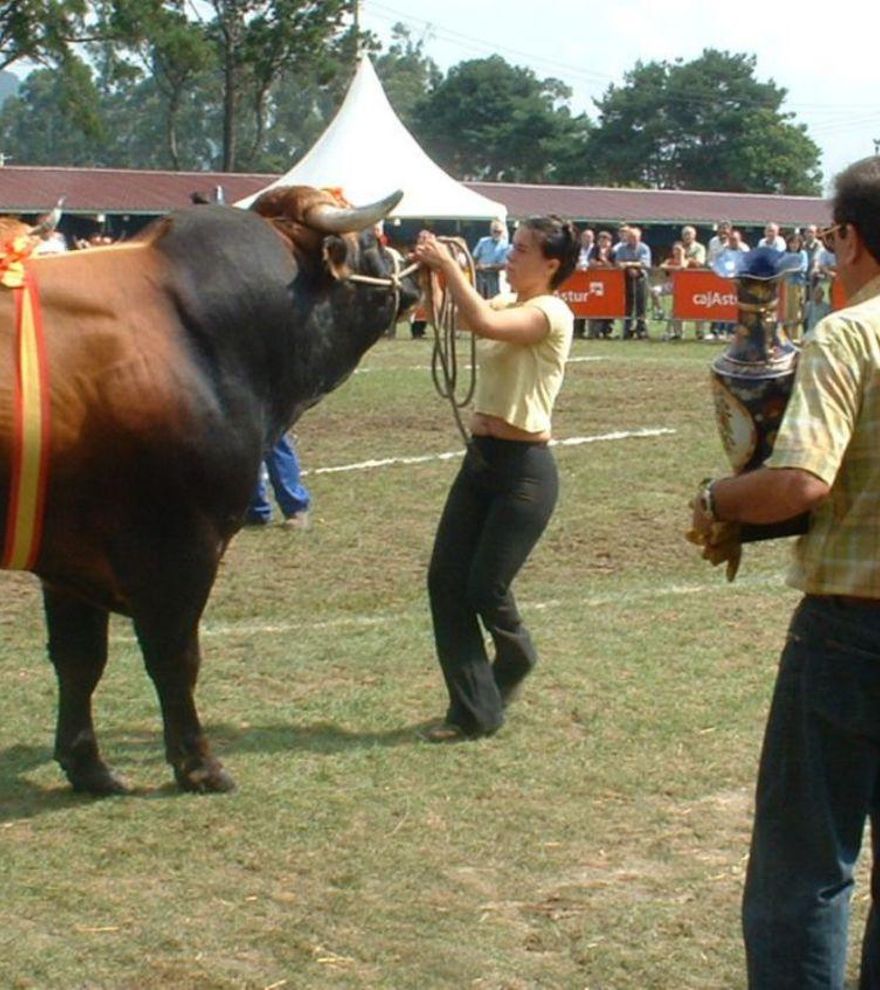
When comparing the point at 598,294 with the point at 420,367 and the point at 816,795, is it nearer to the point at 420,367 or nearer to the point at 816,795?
the point at 420,367

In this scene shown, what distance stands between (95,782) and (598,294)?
71.4 feet

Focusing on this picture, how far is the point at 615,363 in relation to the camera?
21594mm

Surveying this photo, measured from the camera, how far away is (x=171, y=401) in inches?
220

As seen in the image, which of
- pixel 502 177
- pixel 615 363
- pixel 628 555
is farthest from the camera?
pixel 502 177

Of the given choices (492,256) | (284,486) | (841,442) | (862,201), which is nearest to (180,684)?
(841,442)

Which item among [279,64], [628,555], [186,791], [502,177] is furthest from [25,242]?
[502,177]

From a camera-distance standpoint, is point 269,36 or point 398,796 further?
point 269,36

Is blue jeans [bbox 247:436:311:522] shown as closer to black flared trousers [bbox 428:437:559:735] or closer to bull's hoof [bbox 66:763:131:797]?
black flared trousers [bbox 428:437:559:735]

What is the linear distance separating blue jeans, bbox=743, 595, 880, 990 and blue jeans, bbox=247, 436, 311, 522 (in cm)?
696

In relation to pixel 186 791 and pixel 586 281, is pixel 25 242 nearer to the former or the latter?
pixel 186 791

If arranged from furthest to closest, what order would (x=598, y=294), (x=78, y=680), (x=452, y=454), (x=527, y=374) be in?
(x=598, y=294)
(x=452, y=454)
(x=527, y=374)
(x=78, y=680)

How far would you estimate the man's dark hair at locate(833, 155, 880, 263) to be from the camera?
355 centimetres

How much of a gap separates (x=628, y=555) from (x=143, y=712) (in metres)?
3.71

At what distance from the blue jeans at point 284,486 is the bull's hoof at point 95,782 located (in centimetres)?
444
